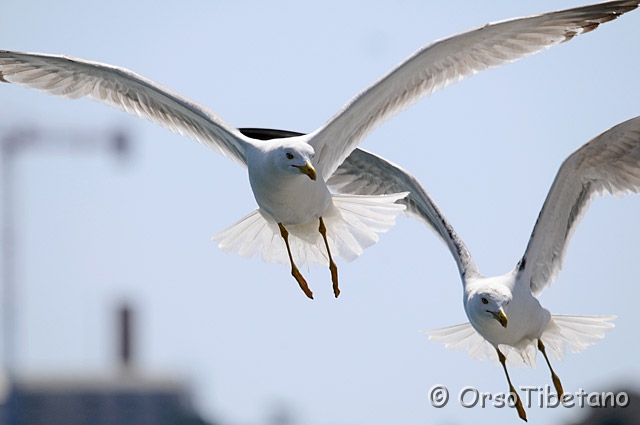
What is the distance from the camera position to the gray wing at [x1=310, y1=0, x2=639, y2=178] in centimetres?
886

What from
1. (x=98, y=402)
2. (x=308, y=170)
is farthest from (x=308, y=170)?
(x=98, y=402)

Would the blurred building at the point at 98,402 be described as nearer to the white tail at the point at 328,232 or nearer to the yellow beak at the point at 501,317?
the white tail at the point at 328,232

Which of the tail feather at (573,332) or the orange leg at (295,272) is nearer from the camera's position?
the orange leg at (295,272)

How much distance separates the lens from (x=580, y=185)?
9609 millimetres

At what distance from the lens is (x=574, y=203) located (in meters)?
9.71

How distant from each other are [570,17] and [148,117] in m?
2.71

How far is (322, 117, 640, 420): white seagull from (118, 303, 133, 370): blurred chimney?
121 feet

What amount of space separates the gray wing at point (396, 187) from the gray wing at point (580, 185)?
44cm

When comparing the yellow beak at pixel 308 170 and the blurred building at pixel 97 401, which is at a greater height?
the yellow beak at pixel 308 170

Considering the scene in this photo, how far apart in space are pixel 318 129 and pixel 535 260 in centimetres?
187

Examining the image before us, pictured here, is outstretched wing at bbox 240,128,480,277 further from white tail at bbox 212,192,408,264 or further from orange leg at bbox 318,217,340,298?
orange leg at bbox 318,217,340,298

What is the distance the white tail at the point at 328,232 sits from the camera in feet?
30.0

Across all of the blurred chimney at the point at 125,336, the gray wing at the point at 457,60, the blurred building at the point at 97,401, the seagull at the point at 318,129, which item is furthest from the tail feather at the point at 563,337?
the blurred chimney at the point at 125,336

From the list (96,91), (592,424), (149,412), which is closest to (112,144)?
(149,412)
